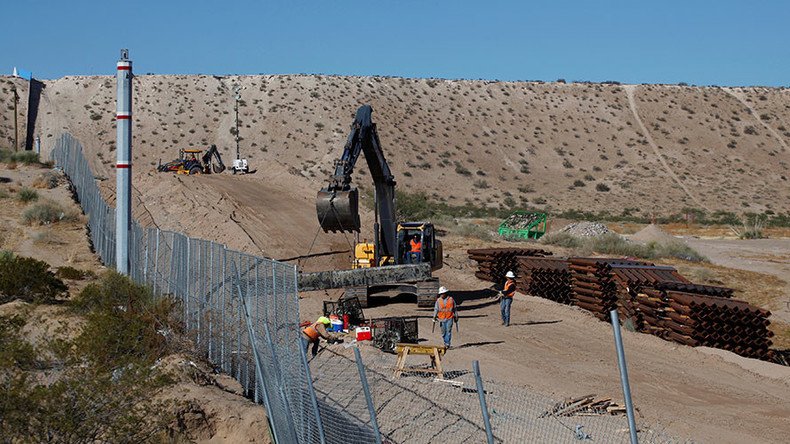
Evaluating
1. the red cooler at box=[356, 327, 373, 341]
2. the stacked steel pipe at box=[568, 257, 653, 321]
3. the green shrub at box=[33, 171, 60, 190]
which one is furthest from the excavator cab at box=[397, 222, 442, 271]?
the green shrub at box=[33, 171, 60, 190]

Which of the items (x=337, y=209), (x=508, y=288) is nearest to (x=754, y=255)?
(x=508, y=288)

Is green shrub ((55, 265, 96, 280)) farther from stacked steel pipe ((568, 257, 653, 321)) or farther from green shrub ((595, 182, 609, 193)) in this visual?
green shrub ((595, 182, 609, 193))

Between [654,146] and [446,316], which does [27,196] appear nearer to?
[446,316]

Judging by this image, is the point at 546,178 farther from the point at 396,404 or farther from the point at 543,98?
the point at 396,404

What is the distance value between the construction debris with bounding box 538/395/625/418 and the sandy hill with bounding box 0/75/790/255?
68457mm

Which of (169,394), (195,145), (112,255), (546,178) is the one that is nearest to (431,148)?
(546,178)

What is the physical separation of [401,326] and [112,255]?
543 inches

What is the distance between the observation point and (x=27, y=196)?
45250mm

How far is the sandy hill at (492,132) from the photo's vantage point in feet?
310

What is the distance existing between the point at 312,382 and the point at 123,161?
1857 centimetres

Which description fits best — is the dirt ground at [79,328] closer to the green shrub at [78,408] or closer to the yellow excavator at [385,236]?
the green shrub at [78,408]

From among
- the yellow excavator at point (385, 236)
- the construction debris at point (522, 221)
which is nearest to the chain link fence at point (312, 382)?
the yellow excavator at point (385, 236)

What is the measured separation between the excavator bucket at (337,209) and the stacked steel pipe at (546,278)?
10571 millimetres

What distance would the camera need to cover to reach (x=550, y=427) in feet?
52.3
